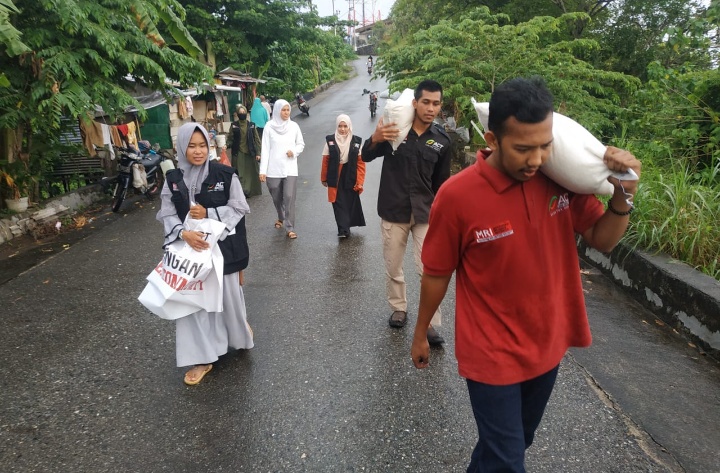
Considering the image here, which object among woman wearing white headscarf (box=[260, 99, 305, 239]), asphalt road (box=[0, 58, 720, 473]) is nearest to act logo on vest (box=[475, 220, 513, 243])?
asphalt road (box=[0, 58, 720, 473])

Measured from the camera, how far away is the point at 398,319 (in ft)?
13.8

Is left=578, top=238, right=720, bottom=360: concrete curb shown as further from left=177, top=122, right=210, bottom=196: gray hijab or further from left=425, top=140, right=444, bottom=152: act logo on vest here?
left=177, top=122, right=210, bottom=196: gray hijab

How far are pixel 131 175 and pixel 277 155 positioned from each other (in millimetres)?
3716

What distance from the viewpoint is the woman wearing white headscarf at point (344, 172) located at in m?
6.55

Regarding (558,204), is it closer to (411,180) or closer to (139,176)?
(411,180)

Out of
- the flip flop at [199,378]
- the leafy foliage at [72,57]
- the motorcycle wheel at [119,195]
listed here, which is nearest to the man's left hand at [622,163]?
the flip flop at [199,378]

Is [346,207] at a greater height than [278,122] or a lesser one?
lesser

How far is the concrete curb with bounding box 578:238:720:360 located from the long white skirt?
345cm

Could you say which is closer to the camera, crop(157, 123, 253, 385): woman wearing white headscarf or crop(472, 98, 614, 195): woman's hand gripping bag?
crop(472, 98, 614, 195): woman's hand gripping bag

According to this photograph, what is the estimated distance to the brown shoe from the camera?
421cm

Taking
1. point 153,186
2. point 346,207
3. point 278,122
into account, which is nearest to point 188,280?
point 346,207

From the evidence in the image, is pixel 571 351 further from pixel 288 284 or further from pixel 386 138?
pixel 288 284

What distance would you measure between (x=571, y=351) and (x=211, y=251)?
2.75 m

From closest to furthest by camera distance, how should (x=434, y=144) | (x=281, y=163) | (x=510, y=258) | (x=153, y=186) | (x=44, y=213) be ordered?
(x=510, y=258), (x=434, y=144), (x=281, y=163), (x=44, y=213), (x=153, y=186)
